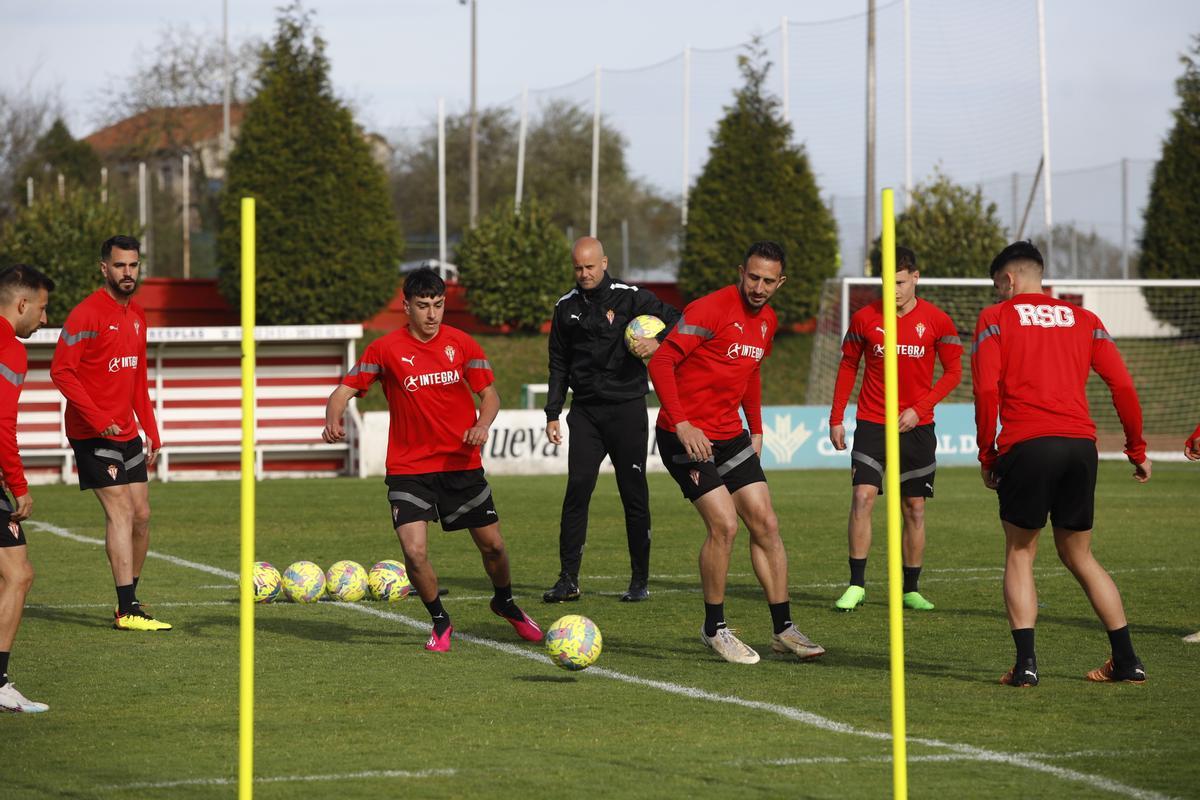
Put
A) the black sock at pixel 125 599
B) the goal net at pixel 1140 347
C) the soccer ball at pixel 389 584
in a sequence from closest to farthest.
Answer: the black sock at pixel 125 599
the soccer ball at pixel 389 584
the goal net at pixel 1140 347

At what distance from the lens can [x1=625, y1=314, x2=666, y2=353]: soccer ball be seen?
402 inches

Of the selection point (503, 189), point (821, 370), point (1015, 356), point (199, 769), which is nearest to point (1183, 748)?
point (1015, 356)

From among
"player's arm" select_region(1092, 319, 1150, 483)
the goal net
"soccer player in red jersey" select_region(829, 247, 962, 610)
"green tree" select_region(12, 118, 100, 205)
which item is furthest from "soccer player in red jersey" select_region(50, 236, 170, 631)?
"green tree" select_region(12, 118, 100, 205)

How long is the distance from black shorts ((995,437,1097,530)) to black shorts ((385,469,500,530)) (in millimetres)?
2886

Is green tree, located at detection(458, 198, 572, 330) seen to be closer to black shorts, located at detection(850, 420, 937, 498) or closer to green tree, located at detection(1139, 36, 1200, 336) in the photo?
green tree, located at detection(1139, 36, 1200, 336)

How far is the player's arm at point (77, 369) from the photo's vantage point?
9.66 m

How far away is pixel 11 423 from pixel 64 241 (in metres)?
30.7

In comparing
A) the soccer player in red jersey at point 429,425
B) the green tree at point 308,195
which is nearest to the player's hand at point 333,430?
the soccer player in red jersey at point 429,425

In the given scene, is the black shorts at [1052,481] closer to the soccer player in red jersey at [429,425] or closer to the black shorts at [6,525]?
the soccer player in red jersey at [429,425]

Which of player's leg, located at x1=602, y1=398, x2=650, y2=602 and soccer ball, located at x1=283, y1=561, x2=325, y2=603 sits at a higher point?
player's leg, located at x1=602, y1=398, x2=650, y2=602

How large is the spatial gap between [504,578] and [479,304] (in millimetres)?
26248

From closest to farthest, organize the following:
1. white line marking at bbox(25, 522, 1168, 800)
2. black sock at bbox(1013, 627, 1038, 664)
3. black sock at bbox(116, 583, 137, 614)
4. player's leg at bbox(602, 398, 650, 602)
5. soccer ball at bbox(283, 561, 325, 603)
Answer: white line marking at bbox(25, 522, 1168, 800) < black sock at bbox(1013, 627, 1038, 664) < black sock at bbox(116, 583, 137, 614) < soccer ball at bbox(283, 561, 325, 603) < player's leg at bbox(602, 398, 650, 602)

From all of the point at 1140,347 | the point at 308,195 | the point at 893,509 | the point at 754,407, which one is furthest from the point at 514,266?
the point at 893,509

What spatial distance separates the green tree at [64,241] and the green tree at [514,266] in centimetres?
843
